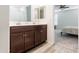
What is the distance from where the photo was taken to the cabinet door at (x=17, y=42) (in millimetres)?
2033

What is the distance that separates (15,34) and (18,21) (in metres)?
1.09

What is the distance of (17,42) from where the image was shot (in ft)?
7.13

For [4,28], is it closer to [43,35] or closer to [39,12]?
[43,35]

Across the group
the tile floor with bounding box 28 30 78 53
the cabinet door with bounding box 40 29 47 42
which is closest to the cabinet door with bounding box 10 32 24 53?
the tile floor with bounding box 28 30 78 53

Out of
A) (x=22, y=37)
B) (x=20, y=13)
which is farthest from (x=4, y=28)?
(x=20, y=13)

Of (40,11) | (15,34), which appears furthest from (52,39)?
(15,34)

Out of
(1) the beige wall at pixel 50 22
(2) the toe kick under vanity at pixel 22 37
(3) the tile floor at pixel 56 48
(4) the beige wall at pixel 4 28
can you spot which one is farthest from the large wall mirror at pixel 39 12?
(4) the beige wall at pixel 4 28

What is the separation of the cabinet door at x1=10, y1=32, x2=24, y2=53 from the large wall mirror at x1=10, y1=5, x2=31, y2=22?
0.91 meters

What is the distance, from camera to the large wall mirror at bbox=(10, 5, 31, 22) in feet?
9.77

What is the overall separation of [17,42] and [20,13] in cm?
136

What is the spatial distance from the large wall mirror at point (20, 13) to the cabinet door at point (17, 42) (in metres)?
0.91

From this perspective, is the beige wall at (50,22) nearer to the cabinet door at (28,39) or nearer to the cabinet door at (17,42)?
the cabinet door at (28,39)
